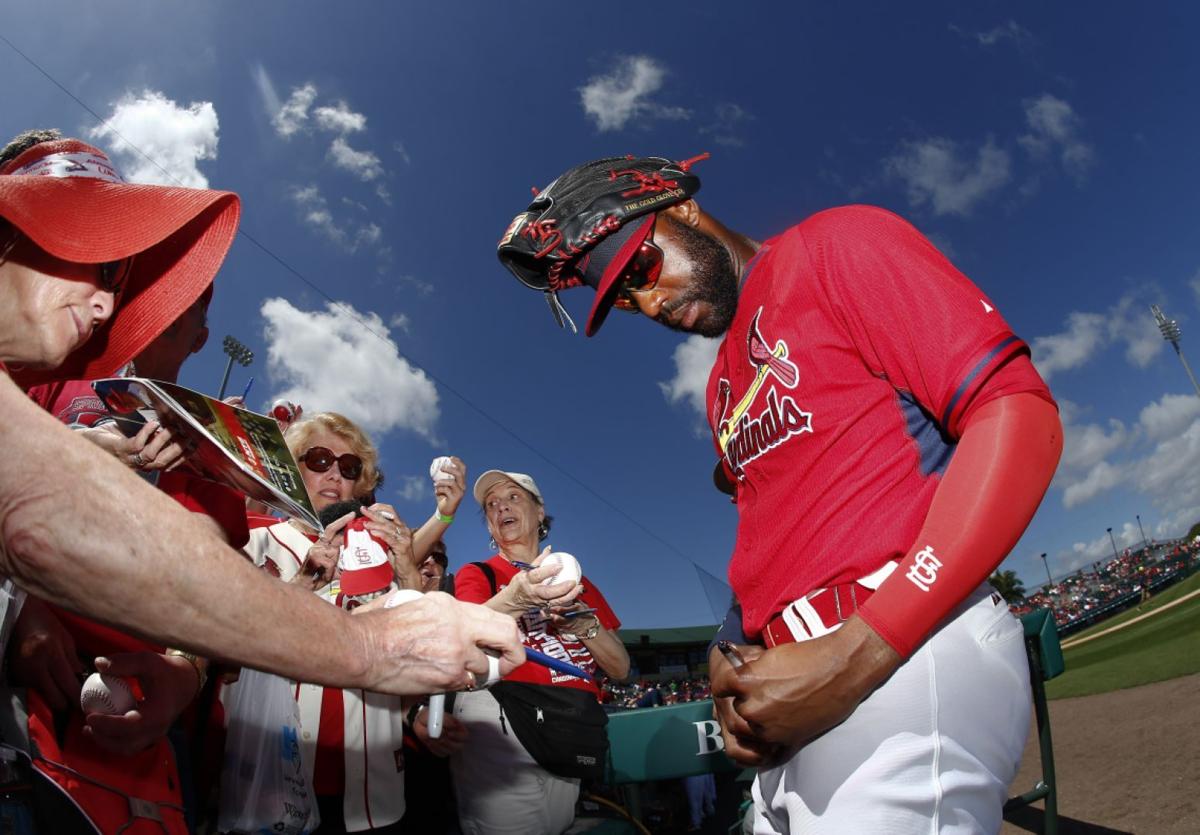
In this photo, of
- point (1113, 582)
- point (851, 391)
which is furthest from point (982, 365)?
point (1113, 582)

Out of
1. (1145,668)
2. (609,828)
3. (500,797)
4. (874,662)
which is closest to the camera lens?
(874,662)

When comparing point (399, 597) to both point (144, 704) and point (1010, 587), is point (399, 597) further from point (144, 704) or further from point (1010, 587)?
point (1010, 587)

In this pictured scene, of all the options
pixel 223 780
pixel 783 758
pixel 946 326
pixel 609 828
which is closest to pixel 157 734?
pixel 223 780

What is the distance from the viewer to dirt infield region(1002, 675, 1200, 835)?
15.0 feet

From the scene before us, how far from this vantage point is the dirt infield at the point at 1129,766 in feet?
15.0

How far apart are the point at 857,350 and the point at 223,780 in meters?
2.72

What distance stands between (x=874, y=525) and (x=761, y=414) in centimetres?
41

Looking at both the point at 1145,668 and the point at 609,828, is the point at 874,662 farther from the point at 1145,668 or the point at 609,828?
the point at 1145,668

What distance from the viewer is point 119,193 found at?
1.36 meters

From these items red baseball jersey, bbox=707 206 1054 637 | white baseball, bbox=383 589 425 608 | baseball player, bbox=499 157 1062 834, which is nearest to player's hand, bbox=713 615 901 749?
baseball player, bbox=499 157 1062 834

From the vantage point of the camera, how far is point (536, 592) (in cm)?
260

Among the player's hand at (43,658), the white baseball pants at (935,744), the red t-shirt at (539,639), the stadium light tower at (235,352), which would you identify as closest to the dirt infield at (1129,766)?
the red t-shirt at (539,639)

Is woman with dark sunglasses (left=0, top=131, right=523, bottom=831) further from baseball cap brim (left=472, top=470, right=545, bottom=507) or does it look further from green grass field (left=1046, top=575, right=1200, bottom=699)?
green grass field (left=1046, top=575, right=1200, bottom=699)

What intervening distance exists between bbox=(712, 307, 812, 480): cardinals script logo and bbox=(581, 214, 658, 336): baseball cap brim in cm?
58
